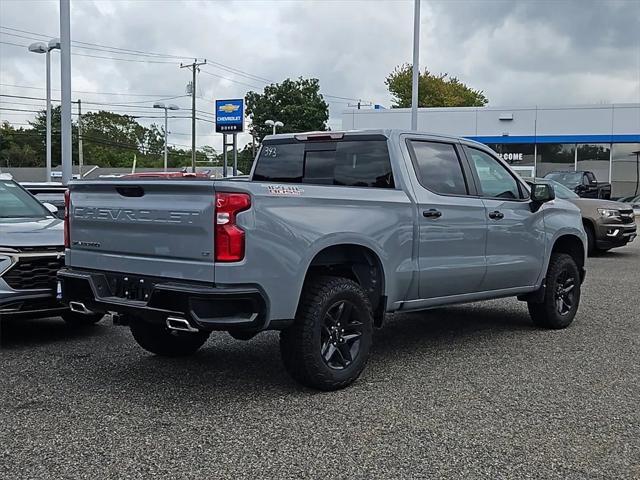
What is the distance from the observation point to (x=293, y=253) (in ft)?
16.8

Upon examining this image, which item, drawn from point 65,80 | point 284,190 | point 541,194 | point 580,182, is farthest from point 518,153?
point 284,190

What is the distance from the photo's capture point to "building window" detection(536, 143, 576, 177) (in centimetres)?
3700

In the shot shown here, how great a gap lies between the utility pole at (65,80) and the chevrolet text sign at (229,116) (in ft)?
128

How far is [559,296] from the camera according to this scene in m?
8.01

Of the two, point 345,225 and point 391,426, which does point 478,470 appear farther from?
point 345,225

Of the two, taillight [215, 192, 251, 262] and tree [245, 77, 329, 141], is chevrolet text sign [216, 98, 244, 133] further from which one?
taillight [215, 192, 251, 262]

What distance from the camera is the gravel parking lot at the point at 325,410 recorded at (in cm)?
414

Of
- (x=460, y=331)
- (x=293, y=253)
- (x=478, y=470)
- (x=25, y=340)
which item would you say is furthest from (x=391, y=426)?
(x=25, y=340)

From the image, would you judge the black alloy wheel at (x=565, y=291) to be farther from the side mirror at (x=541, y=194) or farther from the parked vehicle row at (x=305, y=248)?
the side mirror at (x=541, y=194)

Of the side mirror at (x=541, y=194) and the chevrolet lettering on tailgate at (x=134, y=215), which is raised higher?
the side mirror at (x=541, y=194)

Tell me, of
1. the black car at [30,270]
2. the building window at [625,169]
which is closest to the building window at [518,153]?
the building window at [625,169]

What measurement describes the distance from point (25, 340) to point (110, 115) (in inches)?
4111

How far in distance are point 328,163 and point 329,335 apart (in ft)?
5.78

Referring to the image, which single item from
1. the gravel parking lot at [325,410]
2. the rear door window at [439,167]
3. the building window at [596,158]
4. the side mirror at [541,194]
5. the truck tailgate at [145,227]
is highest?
the building window at [596,158]
